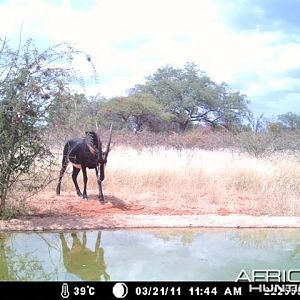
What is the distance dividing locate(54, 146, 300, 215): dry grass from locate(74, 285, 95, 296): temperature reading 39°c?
17.5 feet

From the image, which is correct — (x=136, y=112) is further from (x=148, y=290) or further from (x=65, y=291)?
(x=148, y=290)

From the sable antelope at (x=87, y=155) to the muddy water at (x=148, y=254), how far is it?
2.43m

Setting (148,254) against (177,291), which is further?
(148,254)

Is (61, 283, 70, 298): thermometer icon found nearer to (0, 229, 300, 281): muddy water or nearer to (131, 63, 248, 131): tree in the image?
(0, 229, 300, 281): muddy water

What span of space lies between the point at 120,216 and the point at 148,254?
2.61 metres

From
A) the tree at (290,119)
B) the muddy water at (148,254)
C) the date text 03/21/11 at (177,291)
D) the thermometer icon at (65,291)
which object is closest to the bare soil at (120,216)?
the muddy water at (148,254)

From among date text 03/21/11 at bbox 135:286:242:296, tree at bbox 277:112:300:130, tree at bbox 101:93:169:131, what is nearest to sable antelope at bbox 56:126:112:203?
date text 03/21/11 at bbox 135:286:242:296

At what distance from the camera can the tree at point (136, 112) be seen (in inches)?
1283

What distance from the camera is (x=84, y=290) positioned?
16.8 feet

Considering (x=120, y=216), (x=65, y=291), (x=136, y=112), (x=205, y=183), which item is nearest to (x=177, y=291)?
(x=65, y=291)

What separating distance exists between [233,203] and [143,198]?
2.04m

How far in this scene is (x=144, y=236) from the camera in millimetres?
8141

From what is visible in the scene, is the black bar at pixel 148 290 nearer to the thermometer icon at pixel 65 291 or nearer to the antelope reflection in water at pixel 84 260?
the thermometer icon at pixel 65 291

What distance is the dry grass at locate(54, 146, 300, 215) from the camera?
10.9 meters
